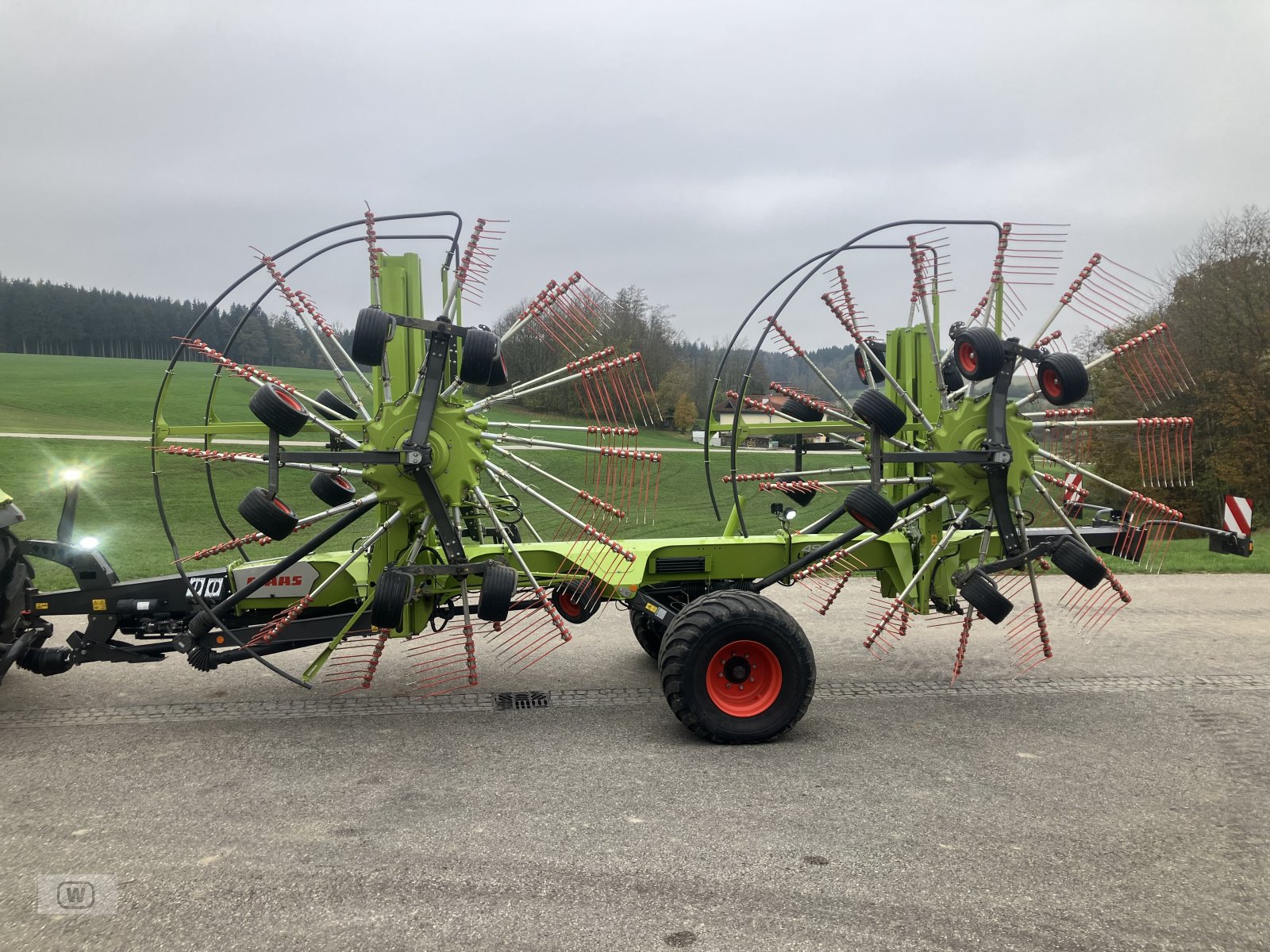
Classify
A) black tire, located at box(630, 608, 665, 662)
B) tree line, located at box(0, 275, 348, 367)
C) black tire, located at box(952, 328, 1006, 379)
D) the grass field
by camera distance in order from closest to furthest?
black tire, located at box(952, 328, 1006, 379) < black tire, located at box(630, 608, 665, 662) < the grass field < tree line, located at box(0, 275, 348, 367)

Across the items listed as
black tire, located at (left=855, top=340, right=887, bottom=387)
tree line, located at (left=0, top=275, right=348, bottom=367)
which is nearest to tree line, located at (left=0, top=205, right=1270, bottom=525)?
black tire, located at (left=855, top=340, right=887, bottom=387)

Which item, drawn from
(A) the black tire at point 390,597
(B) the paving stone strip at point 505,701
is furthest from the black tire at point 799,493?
(A) the black tire at point 390,597

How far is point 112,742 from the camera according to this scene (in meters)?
5.88

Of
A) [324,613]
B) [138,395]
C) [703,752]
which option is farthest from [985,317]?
[138,395]

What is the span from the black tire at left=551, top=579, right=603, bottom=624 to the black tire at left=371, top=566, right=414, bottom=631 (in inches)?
44.5

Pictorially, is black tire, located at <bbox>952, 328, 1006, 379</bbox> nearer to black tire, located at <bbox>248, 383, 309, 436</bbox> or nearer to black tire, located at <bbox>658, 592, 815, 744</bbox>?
black tire, located at <bbox>658, 592, 815, 744</bbox>

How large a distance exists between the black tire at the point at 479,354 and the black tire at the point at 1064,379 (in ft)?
11.4

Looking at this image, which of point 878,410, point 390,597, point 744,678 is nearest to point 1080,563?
point 878,410

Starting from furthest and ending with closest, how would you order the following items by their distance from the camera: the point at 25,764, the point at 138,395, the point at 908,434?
the point at 138,395
the point at 908,434
the point at 25,764

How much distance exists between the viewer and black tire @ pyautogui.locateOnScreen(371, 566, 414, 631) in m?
5.66

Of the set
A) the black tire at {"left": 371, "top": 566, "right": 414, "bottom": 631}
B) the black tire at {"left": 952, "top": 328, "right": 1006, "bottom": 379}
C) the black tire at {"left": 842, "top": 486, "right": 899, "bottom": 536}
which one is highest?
the black tire at {"left": 952, "top": 328, "right": 1006, "bottom": 379}

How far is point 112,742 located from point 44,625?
992mm

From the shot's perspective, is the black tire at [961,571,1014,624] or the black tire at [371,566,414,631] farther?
the black tire at [961,571,1014,624]

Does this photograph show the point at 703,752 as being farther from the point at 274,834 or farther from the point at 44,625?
the point at 44,625
